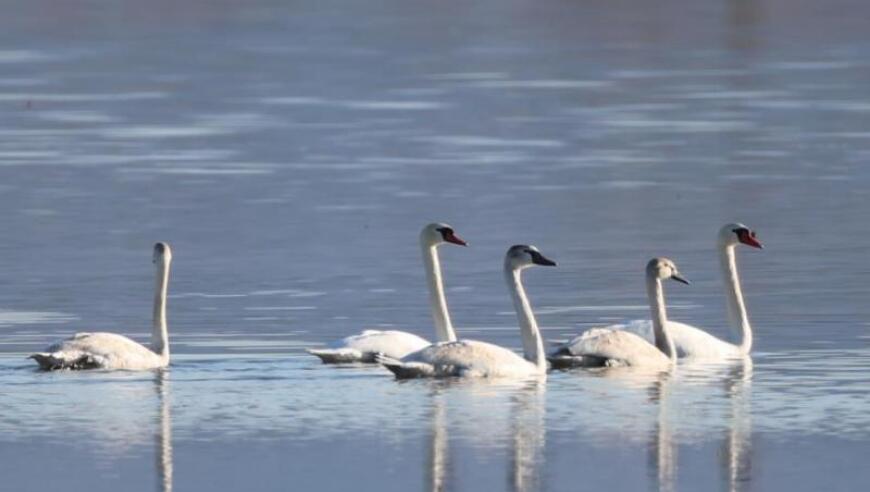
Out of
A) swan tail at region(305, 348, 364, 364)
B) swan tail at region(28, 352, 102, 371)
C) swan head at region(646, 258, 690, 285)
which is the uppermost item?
swan head at region(646, 258, 690, 285)

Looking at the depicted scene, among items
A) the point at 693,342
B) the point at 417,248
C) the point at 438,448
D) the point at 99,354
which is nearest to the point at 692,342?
the point at 693,342

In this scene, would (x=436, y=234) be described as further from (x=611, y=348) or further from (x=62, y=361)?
(x=62, y=361)

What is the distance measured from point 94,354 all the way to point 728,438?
3900mm

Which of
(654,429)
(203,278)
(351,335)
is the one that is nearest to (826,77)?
(203,278)

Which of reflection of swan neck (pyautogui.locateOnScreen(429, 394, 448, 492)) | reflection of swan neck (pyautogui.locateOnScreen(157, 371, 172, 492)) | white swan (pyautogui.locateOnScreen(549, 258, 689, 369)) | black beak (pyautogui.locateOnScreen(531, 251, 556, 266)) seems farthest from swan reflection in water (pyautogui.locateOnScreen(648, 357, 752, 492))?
reflection of swan neck (pyautogui.locateOnScreen(157, 371, 172, 492))

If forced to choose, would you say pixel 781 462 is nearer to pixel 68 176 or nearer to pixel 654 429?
pixel 654 429

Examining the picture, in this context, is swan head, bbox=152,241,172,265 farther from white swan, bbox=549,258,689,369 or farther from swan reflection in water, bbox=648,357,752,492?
swan reflection in water, bbox=648,357,752,492

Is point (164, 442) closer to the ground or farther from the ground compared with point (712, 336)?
closer to the ground

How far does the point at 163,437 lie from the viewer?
1268 centimetres

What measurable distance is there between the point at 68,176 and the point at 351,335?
389 inches

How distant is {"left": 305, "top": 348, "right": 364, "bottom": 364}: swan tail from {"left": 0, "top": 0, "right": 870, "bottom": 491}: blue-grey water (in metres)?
Result: 0.16

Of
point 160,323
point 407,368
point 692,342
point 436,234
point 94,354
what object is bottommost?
point 407,368

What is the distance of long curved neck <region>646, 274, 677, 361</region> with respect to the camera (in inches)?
610

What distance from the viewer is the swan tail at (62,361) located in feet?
48.1
